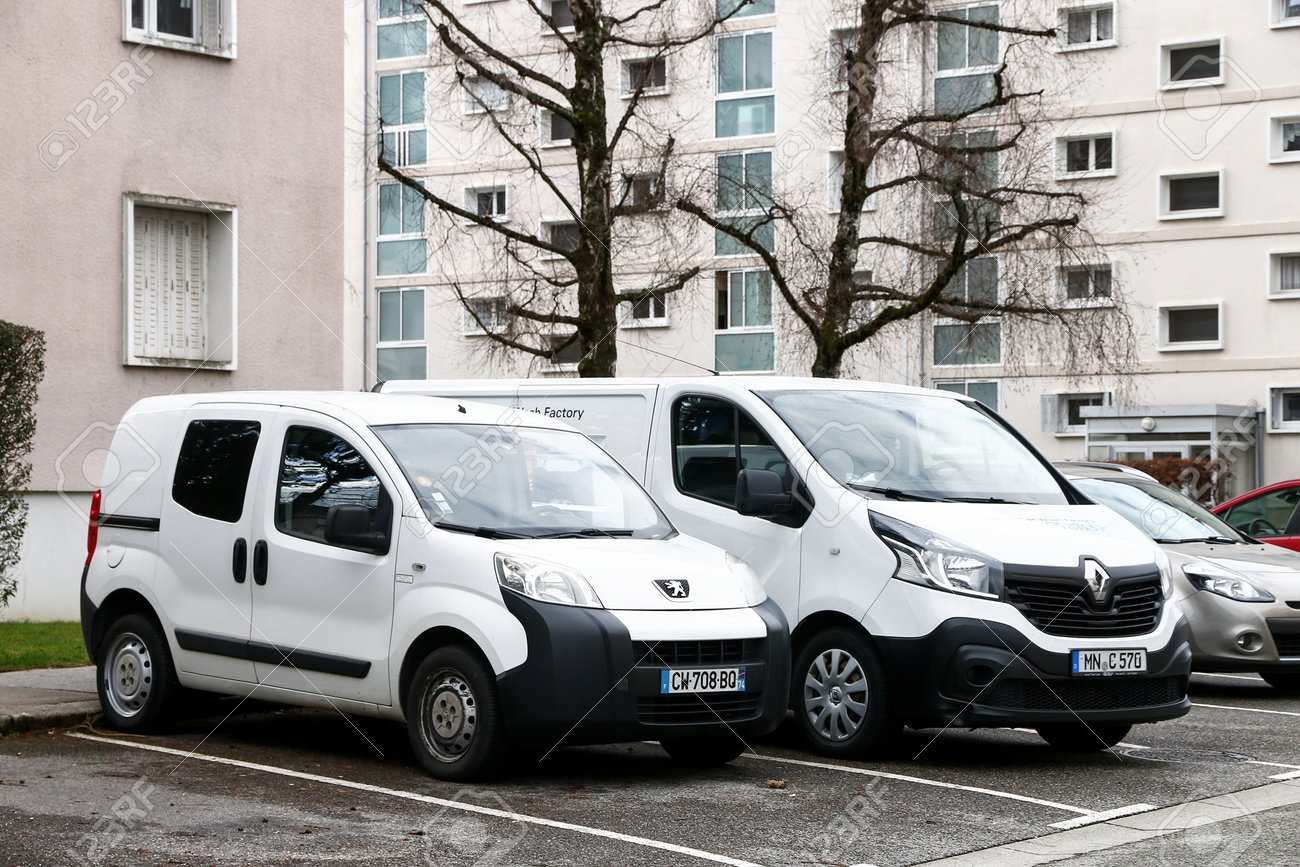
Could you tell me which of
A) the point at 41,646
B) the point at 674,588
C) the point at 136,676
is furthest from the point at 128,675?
the point at 41,646

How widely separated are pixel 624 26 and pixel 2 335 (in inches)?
427

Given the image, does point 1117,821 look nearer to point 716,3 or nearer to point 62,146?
point 62,146

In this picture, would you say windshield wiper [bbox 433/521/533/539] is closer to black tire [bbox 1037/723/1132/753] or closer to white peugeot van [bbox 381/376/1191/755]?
white peugeot van [bbox 381/376/1191/755]

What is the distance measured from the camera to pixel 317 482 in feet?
30.0

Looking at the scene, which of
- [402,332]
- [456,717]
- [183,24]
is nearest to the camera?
[456,717]

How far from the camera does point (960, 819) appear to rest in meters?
7.65

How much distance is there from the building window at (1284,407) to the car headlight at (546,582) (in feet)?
116

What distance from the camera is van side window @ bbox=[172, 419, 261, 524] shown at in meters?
9.52

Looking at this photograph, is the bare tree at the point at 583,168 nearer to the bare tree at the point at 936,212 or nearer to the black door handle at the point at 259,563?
the bare tree at the point at 936,212

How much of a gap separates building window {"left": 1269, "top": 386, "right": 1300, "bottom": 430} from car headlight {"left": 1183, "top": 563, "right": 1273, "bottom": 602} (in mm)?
29224

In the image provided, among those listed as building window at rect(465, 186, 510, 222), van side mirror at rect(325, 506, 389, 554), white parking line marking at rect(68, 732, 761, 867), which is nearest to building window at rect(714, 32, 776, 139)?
building window at rect(465, 186, 510, 222)

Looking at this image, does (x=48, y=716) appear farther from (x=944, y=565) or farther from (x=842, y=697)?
(x=944, y=565)

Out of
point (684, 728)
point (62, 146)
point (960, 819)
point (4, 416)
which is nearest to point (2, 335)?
point (4, 416)

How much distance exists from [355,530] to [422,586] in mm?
494
